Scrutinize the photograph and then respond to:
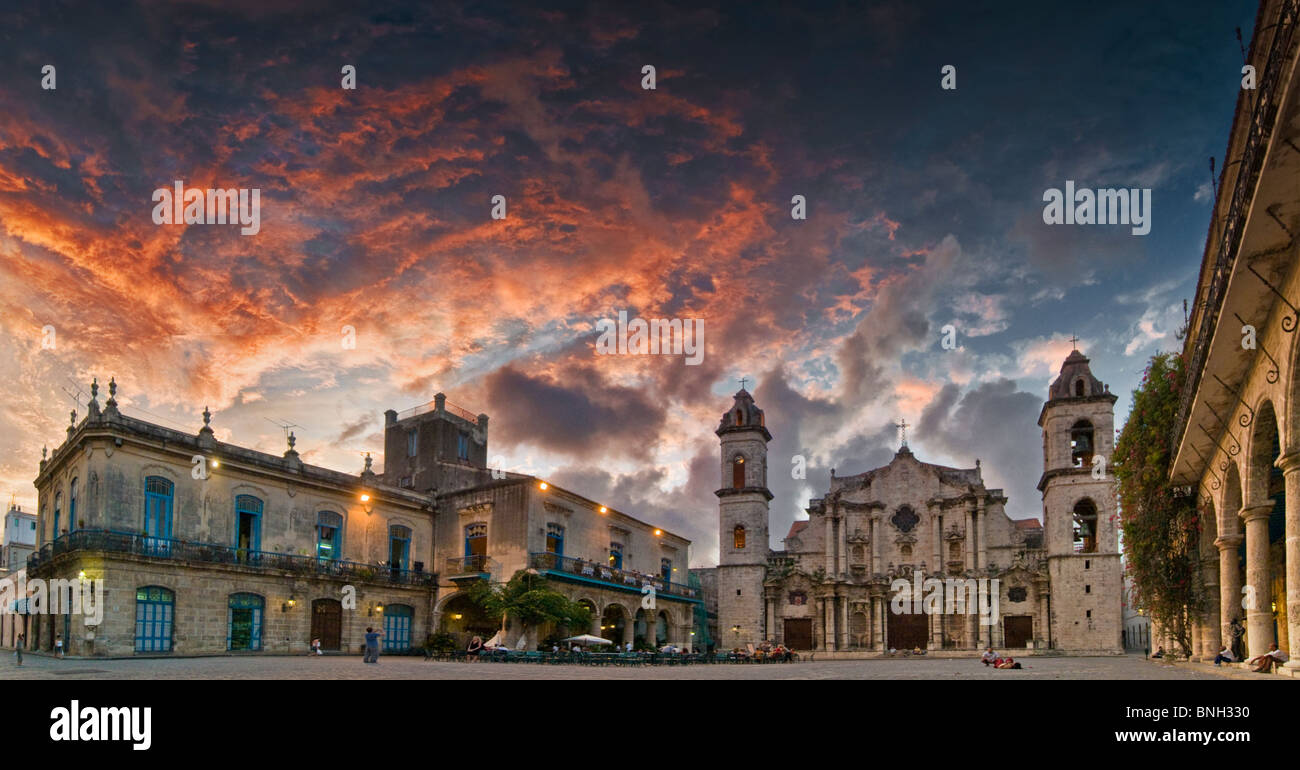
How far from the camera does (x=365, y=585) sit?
34.6 m

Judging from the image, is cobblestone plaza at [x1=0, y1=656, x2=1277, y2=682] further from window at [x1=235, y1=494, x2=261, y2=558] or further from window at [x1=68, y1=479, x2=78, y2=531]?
window at [x1=235, y1=494, x2=261, y2=558]

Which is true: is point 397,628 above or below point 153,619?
below

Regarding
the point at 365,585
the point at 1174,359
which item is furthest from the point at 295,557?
the point at 1174,359

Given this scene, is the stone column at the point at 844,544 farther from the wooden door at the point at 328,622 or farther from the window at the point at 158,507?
the window at the point at 158,507

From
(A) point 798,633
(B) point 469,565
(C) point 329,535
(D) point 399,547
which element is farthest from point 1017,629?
(C) point 329,535

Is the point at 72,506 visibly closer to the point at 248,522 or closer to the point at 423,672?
the point at 248,522

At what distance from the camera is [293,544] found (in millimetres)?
32906

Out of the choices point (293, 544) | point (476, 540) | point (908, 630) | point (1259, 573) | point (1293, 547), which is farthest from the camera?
point (908, 630)

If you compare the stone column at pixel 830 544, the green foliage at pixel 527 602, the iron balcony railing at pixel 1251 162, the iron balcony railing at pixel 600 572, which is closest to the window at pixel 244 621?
the green foliage at pixel 527 602

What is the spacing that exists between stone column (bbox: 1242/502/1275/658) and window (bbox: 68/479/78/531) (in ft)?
102

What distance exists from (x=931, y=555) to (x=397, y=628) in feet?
98.6

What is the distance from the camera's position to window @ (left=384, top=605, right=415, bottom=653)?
35.3 metres
